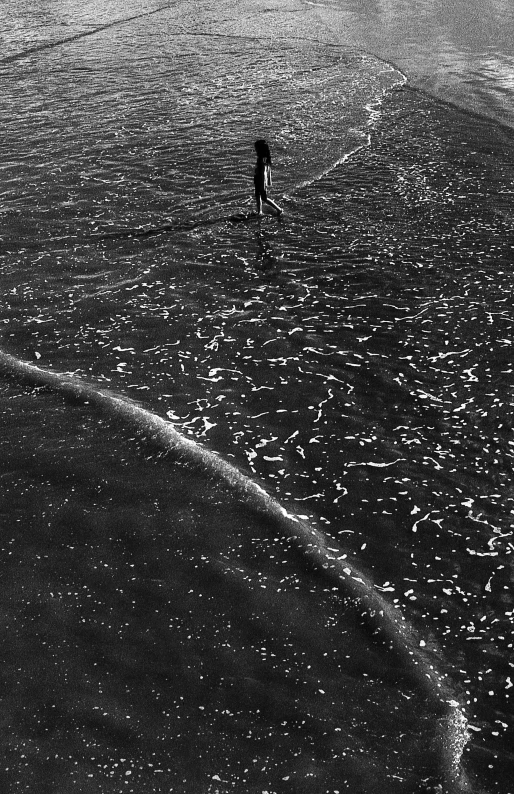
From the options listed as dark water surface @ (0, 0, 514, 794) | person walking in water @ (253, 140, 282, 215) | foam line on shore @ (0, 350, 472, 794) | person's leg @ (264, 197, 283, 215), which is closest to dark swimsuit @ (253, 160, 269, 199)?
person walking in water @ (253, 140, 282, 215)

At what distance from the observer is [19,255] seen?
1981cm

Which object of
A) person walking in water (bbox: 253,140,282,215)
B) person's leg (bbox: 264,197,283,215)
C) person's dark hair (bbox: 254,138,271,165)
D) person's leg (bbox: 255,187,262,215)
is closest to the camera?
person's dark hair (bbox: 254,138,271,165)

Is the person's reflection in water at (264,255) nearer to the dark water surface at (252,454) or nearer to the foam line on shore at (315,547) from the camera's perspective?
the dark water surface at (252,454)

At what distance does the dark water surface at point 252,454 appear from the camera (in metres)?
8.80

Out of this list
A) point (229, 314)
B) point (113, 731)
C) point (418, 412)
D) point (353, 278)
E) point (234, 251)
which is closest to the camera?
point (113, 731)

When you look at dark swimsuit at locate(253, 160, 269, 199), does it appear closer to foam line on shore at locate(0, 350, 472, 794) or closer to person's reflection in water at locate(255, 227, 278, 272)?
person's reflection in water at locate(255, 227, 278, 272)

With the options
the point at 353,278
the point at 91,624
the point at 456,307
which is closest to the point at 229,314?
the point at 353,278

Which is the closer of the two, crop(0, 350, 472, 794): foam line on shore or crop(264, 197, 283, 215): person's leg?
crop(0, 350, 472, 794): foam line on shore

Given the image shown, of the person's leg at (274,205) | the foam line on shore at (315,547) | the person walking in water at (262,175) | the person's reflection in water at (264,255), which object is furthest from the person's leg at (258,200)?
the foam line on shore at (315,547)

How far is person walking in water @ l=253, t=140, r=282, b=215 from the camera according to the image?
20.4 m

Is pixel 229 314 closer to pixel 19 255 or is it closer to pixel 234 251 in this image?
pixel 234 251

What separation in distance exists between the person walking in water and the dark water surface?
1.90 ft

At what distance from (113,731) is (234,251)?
13.6 meters

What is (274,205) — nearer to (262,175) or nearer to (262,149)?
(262,175)
